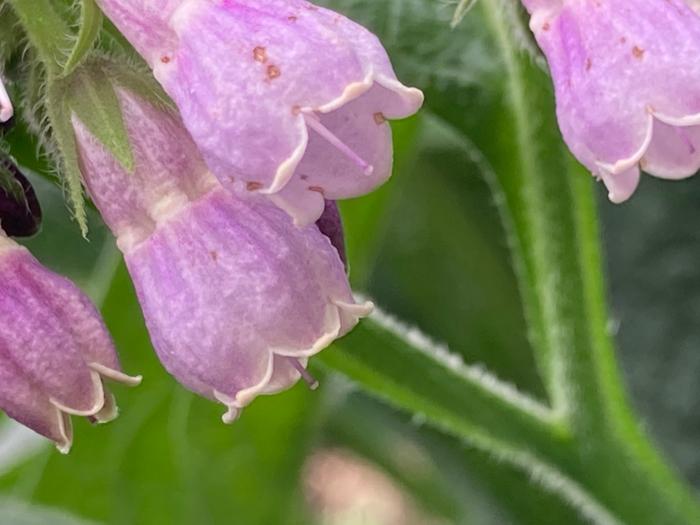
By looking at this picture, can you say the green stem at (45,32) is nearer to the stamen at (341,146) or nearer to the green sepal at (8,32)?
the green sepal at (8,32)

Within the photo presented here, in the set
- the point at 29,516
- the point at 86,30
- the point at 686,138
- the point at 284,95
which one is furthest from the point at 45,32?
the point at 29,516

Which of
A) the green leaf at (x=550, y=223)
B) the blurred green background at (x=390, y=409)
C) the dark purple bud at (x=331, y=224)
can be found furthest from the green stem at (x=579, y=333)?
the dark purple bud at (x=331, y=224)

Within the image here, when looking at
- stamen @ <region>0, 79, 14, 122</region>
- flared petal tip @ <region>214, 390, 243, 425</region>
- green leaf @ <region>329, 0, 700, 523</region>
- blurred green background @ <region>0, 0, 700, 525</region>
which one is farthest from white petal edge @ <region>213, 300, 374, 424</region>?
blurred green background @ <region>0, 0, 700, 525</region>

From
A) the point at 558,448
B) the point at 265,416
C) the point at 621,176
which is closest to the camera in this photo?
the point at 621,176

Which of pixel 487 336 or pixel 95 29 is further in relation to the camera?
pixel 487 336

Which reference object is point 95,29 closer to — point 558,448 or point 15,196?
point 15,196

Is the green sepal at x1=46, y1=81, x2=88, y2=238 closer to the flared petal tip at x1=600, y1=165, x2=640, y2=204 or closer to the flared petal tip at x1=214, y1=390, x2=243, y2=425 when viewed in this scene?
the flared petal tip at x1=214, y1=390, x2=243, y2=425

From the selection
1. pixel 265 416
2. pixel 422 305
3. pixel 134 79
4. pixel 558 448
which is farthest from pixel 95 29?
pixel 422 305
